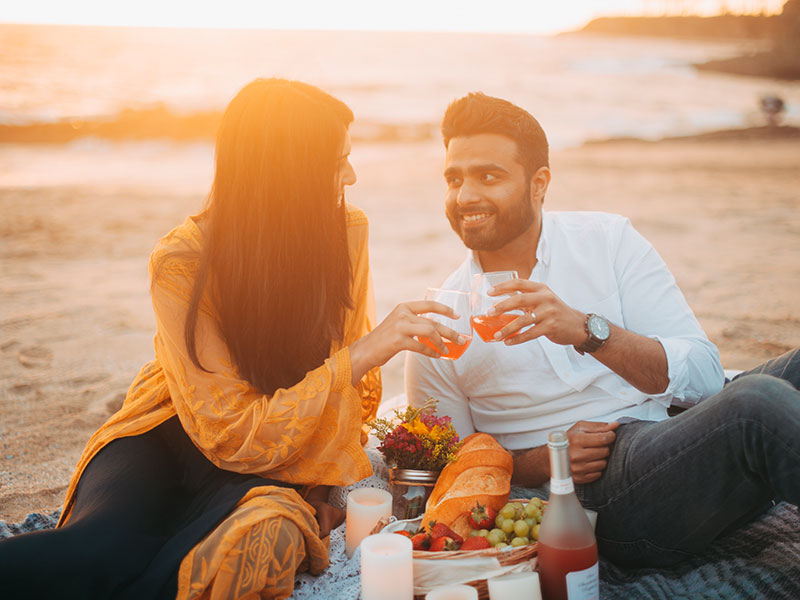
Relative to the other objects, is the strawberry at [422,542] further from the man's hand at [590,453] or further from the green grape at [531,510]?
Answer: the man's hand at [590,453]

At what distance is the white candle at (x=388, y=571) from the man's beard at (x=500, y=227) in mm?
1697

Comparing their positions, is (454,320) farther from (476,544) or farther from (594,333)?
→ (476,544)

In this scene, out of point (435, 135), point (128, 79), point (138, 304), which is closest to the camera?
point (138, 304)

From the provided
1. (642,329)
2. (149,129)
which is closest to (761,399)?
(642,329)

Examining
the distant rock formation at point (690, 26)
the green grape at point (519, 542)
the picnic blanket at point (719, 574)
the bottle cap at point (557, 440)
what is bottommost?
the picnic blanket at point (719, 574)

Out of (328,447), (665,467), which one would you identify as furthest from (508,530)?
(328,447)

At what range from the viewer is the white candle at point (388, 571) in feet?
7.80

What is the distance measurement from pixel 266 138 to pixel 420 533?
70.0 inches

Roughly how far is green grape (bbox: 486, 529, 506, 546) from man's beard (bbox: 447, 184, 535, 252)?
5.02 feet

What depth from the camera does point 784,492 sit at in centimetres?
239

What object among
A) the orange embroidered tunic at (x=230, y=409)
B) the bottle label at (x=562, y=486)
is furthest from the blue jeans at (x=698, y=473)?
the orange embroidered tunic at (x=230, y=409)

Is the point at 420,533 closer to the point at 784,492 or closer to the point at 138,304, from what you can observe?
the point at 784,492

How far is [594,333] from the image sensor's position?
9.86 ft

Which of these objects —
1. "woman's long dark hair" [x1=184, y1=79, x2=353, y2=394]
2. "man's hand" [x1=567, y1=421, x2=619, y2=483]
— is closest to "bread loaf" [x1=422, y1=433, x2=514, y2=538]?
"man's hand" [x1=567, y1=421, x2=619, y2=483]
